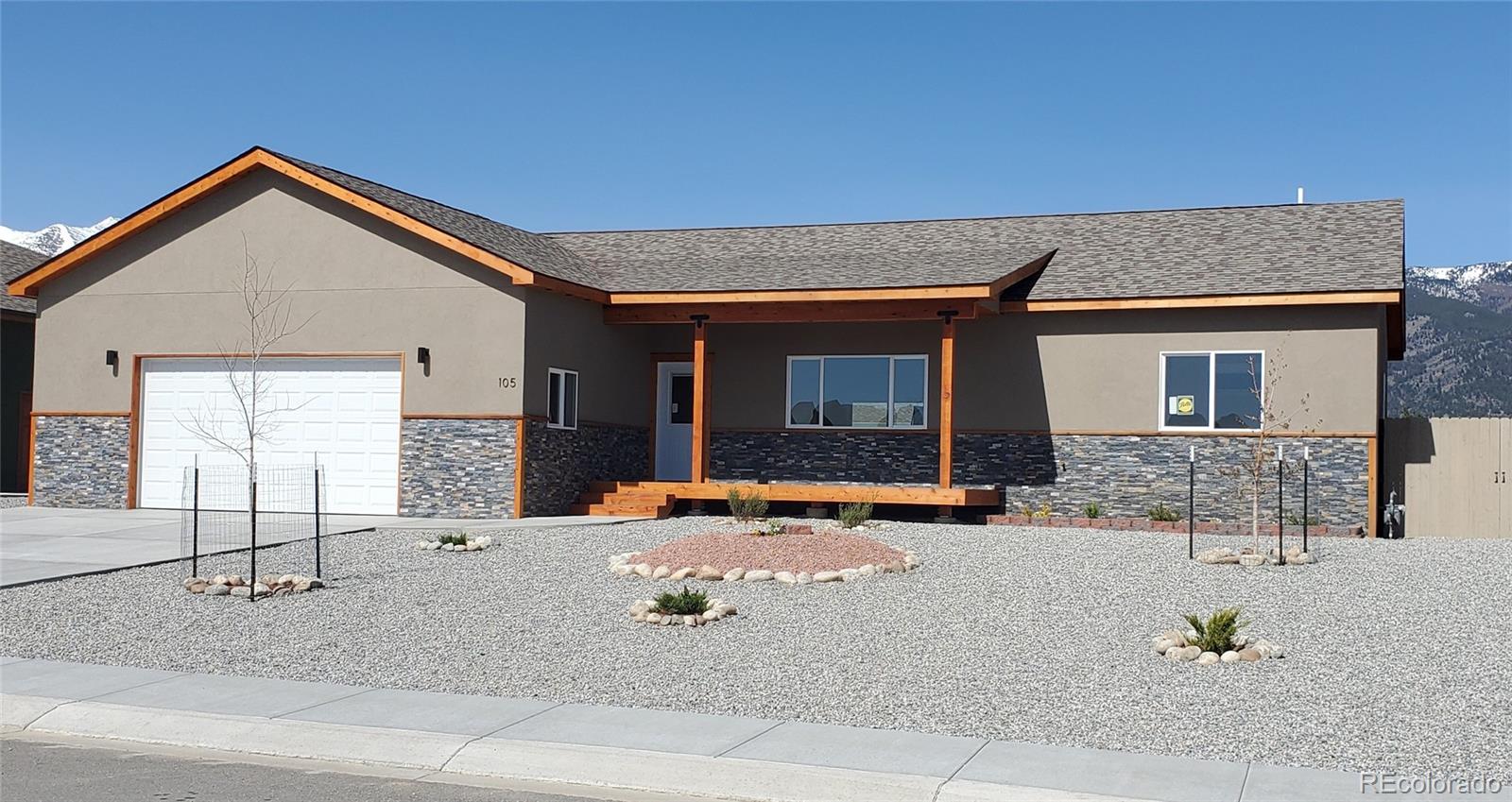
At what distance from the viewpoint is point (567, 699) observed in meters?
8.98

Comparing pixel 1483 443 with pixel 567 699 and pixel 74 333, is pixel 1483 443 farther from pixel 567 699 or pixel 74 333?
pixel 74 333

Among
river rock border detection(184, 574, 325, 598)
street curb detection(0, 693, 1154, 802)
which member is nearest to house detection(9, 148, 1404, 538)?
river rock border detection(184, 574, 325, 598)

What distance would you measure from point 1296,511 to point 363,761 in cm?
1498

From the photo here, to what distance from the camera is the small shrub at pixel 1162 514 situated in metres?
19.3

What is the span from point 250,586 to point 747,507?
7085 millimetres

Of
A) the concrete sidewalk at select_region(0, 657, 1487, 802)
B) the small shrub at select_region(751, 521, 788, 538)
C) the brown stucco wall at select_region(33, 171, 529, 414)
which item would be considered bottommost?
the concrete sidewalk at select_region(0, 657, 1487, 802)

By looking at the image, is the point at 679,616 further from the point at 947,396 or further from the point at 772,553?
the point at 947,396

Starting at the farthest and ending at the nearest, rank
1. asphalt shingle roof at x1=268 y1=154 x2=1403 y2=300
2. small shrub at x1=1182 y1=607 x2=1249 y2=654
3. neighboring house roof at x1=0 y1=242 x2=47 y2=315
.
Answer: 1. neighboring house roof at x1=0 y1=242 x2=47 y2=315
2. asphalt shingle roof at x1=268 y1=154 x2=1403 y2=300
3. small shrub at x1=1182 y1=607 x2=1249 y2=654

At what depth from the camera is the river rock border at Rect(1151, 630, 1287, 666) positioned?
9672mm

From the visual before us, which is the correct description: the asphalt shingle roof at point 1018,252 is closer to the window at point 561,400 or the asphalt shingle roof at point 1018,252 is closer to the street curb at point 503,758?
the window at point 561,400

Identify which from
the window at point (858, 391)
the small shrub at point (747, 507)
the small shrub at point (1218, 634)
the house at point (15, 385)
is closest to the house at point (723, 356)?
the window at point (858, 391)

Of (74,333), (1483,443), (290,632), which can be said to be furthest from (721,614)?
(74,333)

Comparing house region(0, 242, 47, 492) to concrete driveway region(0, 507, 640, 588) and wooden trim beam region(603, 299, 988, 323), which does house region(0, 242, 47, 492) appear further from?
wooden trim beam region(603, 299, 988, 323)

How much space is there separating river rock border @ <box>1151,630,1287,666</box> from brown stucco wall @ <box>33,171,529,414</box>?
38.7ft
